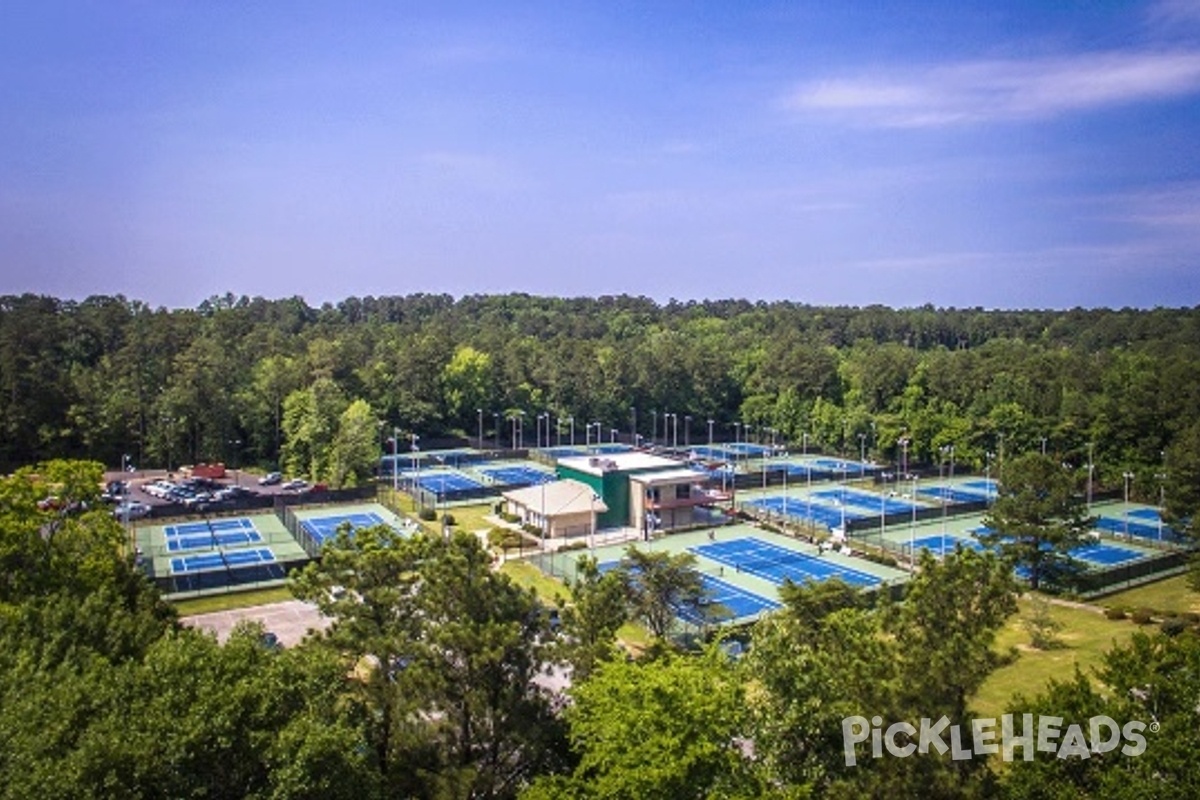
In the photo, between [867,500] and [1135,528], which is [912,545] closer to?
[867,500]

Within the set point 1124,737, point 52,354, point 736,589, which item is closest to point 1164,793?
point 1124,737

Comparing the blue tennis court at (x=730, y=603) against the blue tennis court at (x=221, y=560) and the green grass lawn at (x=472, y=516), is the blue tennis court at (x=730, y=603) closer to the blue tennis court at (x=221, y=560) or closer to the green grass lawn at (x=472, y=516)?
the green grass lawn at (x=472, y=516)

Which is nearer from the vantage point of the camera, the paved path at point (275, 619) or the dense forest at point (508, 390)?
the paved path at point (275, 619)

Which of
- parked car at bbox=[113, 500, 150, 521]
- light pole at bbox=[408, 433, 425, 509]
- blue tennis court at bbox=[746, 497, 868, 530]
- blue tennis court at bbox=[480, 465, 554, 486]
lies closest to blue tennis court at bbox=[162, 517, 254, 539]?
parked car at bbox=[113, 500, 150, 521]

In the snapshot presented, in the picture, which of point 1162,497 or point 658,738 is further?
point 1162,497

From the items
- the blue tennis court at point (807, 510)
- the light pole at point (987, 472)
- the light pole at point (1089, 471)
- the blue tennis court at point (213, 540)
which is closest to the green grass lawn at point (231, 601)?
the blue tennis court at point (213, 540)

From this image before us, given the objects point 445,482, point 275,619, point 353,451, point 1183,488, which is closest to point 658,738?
point 275,619

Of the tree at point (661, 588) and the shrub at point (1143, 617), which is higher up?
the tree at point (661, 588)

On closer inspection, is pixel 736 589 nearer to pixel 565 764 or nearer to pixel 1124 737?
pixel 565 764
